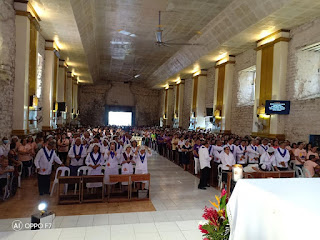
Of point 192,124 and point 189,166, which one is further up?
point 192,124

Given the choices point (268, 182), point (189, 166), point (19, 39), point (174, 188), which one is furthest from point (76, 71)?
point (268, 182)

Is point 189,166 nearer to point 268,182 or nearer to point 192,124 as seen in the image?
point 268,182

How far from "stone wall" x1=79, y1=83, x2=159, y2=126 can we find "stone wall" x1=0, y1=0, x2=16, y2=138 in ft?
89.0

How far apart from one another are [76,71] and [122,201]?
20.7 metres

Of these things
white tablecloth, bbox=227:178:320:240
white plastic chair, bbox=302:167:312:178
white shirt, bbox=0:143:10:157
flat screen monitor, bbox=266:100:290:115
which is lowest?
white plastic chair, bbox=302:167:312:178

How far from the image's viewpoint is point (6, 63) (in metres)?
9.98

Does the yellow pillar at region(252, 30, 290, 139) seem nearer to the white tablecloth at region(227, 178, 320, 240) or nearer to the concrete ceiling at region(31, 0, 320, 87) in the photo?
the concrete ceiling at region(31, 0, 320, 87)

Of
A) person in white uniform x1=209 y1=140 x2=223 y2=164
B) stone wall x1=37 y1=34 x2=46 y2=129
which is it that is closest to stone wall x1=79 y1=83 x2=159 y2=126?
stone wall x1=37 y1=34 x2=46 y2=129

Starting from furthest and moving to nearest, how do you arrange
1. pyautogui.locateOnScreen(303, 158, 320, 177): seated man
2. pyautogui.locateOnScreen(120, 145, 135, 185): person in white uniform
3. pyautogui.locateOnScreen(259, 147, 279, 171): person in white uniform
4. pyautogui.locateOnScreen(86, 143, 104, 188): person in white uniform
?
pyautogui.locateOnScreen(259, 147, 279, 171): person in white uniform → pyautogui.locateOnScreen(303, 158, 320, 177): seated man → pyautogui.locateOnScreen(120, 145, 135, 185): person in white uniform → pyautogui.locateOnScreen(86, 143, 104, 188): person in white uniform

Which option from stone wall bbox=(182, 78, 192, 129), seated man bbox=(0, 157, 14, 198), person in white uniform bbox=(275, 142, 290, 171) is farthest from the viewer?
stone wall bbox=(182, 78, 192, 129)

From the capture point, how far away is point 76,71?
25.8 meters

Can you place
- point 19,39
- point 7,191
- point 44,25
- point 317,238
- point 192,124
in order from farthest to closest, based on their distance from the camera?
point 192,124 → point 44,25 → point 19,39 → point 7,191 → point 317,238

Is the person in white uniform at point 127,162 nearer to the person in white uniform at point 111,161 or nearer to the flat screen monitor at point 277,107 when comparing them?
the person in white uniform at point 111,161

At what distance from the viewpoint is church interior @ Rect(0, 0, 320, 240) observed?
4648 millimetres
